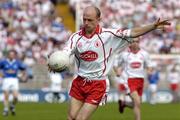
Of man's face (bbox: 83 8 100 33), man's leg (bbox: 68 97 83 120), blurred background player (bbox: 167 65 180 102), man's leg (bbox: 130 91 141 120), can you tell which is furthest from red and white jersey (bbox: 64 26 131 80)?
blurred background player (bbox: 167 65 180 102)

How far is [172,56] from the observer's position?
39094 millimetres

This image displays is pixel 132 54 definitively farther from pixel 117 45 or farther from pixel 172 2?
pixel 172 2

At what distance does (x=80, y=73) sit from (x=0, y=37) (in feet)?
86.2

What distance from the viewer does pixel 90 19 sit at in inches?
477

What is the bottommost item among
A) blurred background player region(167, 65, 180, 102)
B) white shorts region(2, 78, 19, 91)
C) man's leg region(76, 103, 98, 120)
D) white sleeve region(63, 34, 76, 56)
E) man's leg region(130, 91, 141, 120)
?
blurred background player region(167, 65, 180, 102)

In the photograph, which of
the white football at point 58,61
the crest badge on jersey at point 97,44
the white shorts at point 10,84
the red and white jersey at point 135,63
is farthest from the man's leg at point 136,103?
the white shorts at point 10,84

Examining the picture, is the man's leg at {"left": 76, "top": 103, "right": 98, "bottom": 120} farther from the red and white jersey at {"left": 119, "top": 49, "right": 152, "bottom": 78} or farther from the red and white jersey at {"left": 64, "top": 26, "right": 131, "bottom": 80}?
the red and white jersey at {"left": 119, "top": 49, "right": 152, "bottom": 78}

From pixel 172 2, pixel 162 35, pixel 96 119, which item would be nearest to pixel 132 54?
pixel 96 119

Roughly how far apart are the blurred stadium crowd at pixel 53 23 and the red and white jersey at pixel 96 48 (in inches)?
971

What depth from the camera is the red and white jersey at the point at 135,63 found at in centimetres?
2012

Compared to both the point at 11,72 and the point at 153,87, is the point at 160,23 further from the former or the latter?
the point at 153,87

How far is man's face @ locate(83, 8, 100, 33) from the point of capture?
12077 mm

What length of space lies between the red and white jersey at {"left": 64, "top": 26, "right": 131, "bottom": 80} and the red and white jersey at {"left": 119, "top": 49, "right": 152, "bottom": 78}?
741cm

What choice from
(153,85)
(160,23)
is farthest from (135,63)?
(153,85)
